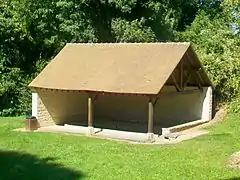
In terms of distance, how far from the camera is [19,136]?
764 inches

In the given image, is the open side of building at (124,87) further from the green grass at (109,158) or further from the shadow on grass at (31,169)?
the shadow on grass at (31,169)

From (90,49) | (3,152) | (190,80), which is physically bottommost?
(3,152)

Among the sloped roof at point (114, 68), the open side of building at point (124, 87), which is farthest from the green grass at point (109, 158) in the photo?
the sloped roof at point (114, 68)

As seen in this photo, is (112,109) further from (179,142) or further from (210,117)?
(179,142)

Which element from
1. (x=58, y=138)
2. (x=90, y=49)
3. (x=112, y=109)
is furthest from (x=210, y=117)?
(x=58, y=138)

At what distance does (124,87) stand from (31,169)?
6.40 metres

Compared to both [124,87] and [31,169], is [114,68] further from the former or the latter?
[31,169]

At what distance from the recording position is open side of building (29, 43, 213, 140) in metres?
19.7

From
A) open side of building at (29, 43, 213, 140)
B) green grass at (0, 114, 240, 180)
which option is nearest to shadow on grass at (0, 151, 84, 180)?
green grass at (0, 114, 240, 180)

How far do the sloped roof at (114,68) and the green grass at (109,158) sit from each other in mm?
2393

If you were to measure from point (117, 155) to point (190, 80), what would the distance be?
8626mm

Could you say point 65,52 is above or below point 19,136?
above

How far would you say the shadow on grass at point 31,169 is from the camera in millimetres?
13016

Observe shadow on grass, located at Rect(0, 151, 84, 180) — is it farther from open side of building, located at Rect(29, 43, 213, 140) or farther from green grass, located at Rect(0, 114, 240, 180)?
open side of building, located at Rect(29, 43, 213, 140)
